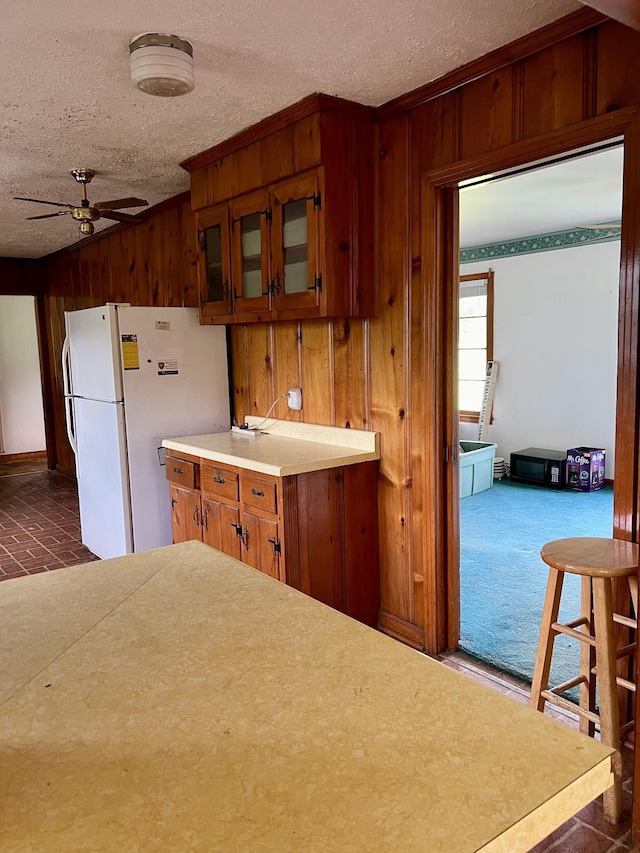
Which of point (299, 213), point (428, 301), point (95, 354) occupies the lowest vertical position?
point (95, 354)

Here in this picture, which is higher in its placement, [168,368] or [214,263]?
[214,263]

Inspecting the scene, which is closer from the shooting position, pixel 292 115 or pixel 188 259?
pixel 292 115

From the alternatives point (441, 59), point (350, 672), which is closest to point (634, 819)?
point (350, 672)

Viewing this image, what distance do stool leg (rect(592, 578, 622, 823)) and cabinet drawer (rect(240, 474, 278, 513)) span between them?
54.6 inches

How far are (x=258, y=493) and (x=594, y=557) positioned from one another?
1.48 m

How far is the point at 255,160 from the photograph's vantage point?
124 inches

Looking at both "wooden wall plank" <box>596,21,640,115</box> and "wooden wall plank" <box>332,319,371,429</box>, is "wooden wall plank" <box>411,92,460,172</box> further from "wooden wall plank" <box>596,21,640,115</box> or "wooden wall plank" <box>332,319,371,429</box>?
"wooden wall plank" <box>332,319,371,429</box>

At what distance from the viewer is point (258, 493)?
116 inches

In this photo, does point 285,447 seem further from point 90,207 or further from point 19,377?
point 19,377

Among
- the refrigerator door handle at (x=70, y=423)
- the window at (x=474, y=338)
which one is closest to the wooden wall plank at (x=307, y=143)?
the refrigerator door handle at (x=70, y=423)

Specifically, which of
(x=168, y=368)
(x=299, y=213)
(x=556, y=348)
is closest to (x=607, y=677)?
(x=299, y=213)

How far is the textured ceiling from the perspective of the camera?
77.4 inches

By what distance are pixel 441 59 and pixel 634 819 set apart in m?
2.54

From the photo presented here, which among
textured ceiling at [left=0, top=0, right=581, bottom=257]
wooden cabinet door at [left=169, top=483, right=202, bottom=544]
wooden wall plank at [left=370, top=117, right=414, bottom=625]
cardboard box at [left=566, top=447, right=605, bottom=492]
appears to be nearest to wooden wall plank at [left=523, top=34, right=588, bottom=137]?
textured ceiling at [left=0, top=0, right=581, bottom=257]
